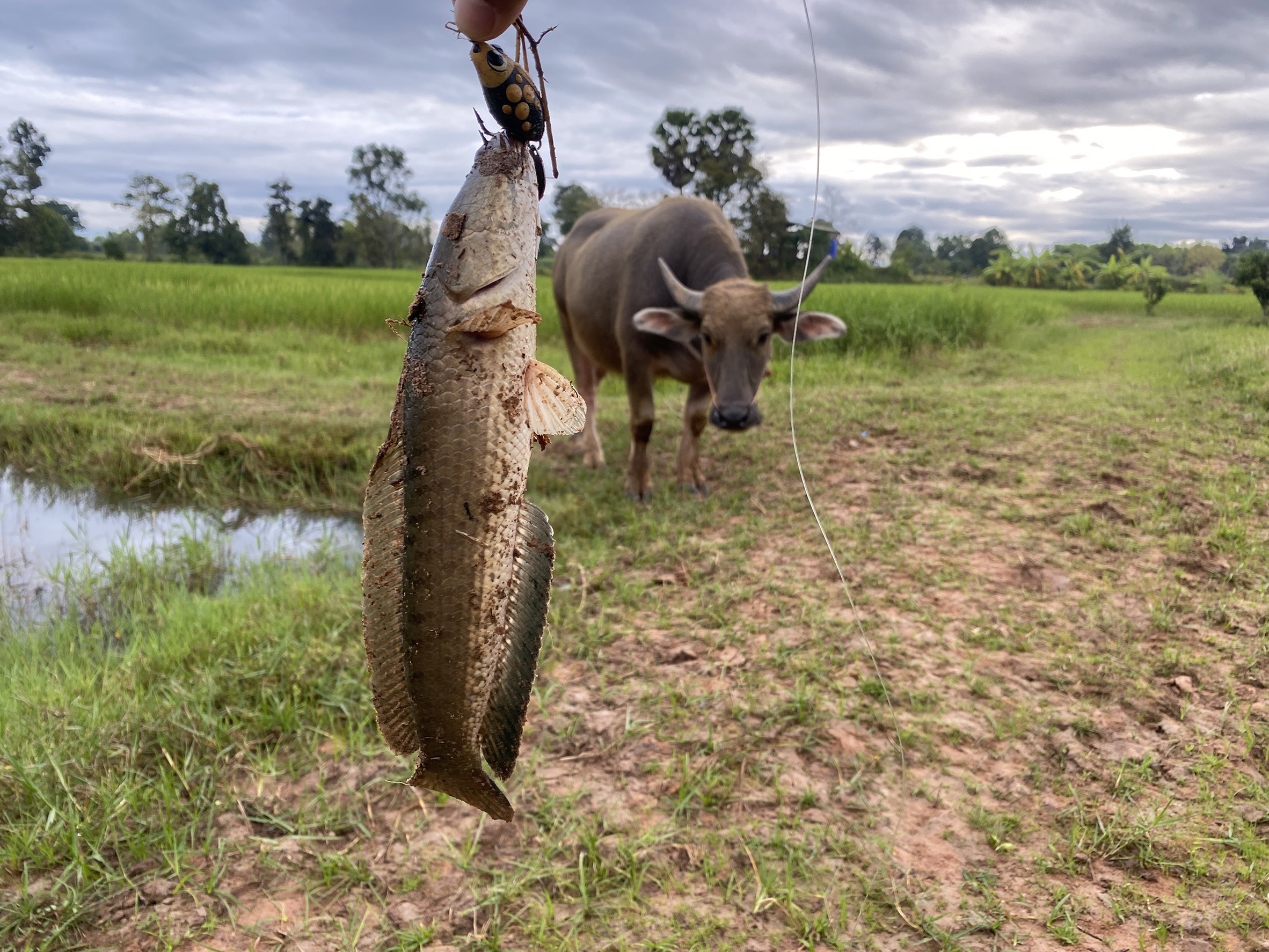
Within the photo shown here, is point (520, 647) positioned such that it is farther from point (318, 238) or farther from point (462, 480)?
point (318, 238)

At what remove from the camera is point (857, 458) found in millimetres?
5055

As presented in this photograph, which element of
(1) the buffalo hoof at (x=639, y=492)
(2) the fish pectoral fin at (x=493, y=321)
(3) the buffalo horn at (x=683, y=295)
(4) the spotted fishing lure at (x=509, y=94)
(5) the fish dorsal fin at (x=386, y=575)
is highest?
(4) the spotted fishing lure at (x=509, y=94)

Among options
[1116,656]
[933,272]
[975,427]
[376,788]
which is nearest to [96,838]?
[376,788]

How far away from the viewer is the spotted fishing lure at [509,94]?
3.09ft

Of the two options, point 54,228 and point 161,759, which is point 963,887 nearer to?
point 161,759

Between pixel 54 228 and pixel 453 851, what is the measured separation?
23330 mm

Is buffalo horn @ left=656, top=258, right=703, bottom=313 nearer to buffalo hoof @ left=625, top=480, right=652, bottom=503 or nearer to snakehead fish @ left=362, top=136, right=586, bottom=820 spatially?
buffalo hoof @ left=625, top=480, right=652, bottom=503

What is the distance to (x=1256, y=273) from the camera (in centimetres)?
636

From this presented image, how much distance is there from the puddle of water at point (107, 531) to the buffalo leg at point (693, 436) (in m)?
1.91

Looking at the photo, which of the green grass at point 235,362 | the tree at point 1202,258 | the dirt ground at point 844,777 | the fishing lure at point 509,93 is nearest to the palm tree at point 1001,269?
the green grass at point 235,362

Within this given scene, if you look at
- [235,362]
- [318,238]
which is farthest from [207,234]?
[235,362]

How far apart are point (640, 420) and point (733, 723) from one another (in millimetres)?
2243

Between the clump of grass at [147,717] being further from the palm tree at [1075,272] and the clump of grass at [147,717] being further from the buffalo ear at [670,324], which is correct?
the palm tree at [1075,272]

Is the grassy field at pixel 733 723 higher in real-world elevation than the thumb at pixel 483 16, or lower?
lower
